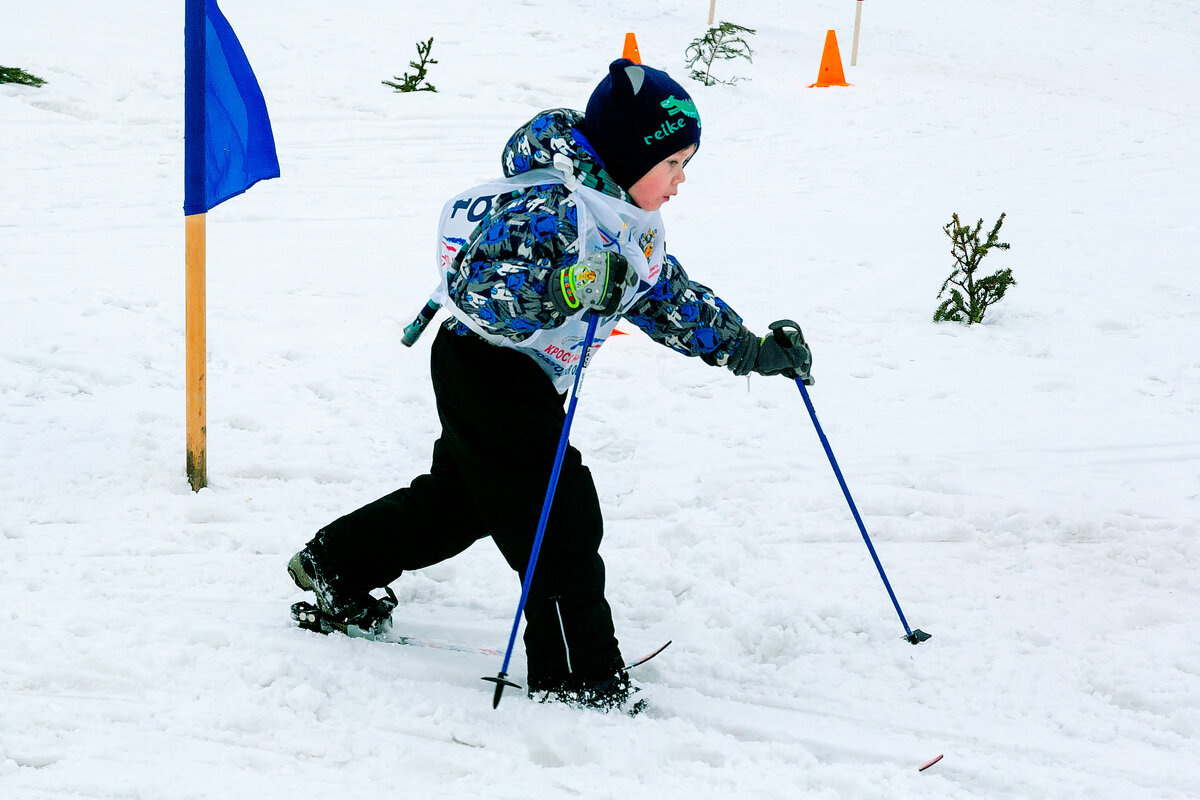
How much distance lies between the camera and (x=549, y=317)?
8.50ft

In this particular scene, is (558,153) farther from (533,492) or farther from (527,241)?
(533,492)

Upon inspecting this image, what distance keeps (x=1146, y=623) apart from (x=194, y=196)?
324 cm

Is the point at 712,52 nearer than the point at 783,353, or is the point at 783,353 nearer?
the point at 783,353

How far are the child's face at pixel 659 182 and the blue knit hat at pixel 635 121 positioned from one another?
0.05ft

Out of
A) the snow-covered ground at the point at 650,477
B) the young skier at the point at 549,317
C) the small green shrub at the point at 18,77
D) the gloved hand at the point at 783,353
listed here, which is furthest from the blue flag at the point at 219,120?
the small green shrub at the point at 18,77

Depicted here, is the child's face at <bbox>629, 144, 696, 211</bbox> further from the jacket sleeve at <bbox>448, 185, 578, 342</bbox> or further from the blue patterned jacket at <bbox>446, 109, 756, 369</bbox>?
the jacket sleeve at <bbox>448, 185, 578, 342</bbox>

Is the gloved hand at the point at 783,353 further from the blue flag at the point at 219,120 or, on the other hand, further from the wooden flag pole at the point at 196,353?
the wooden flag pole at the point at 196,353

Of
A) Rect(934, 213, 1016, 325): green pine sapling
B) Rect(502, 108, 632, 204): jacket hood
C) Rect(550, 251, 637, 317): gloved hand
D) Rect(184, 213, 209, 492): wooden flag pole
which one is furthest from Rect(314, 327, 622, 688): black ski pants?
Rect(934, 213, 1016, 325): green pine sapling

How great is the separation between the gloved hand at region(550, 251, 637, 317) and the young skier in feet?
0.05

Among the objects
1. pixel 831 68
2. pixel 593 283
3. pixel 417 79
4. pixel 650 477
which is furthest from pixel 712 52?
pixel 593 283

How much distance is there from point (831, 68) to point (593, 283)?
405 inches

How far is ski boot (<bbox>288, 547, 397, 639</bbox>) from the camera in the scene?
9.97 feet

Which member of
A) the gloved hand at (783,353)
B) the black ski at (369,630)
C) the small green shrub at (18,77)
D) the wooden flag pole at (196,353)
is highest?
the small green shrub at (18,77)

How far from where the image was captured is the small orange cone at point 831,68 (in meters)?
11.8
